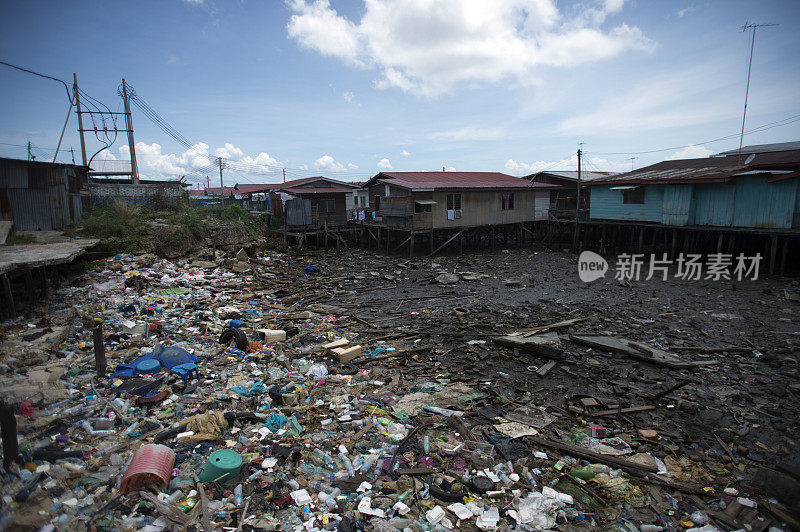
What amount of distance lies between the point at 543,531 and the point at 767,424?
4926mm

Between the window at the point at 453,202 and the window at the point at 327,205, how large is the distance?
8.28 metres

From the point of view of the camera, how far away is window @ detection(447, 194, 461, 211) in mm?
24453

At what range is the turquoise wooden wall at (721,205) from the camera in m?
16.2

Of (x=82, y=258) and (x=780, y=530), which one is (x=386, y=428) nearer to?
(x=780, y=530)

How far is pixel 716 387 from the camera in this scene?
7391 mm

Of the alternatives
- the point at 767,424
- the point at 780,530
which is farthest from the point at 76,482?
the point at 767,424

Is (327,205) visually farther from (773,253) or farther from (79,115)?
(773,253)

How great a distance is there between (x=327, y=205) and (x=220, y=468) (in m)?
23.9

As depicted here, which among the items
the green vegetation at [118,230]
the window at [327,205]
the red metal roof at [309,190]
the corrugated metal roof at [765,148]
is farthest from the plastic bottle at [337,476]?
the corrugated metal roof at [765,148]

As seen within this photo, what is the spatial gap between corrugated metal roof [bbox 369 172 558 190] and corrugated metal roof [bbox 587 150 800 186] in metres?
5.53

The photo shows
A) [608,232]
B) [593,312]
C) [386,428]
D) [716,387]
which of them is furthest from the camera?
[608,232]

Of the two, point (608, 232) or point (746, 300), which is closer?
point (746, 300)

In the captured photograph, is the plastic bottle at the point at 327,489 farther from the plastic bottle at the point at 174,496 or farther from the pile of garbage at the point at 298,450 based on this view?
the plastic bottle at the point at 174,496

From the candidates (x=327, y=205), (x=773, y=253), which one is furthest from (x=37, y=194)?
(x=773, y=253)
